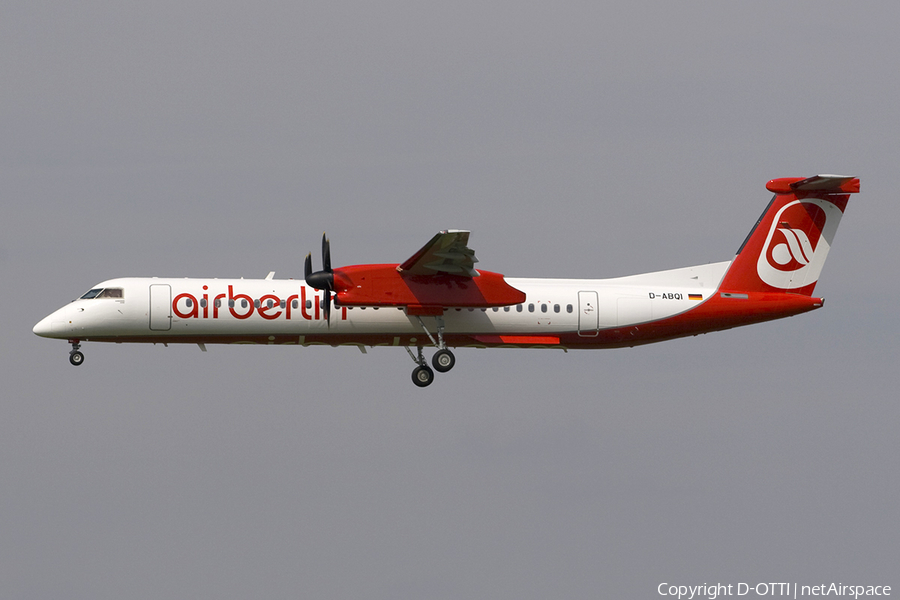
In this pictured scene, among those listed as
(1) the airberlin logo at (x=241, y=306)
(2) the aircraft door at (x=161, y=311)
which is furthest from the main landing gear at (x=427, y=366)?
(2) the aircraft door at (x=161, y=311)

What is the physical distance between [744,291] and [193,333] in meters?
14.8

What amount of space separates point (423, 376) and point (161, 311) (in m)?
6.91

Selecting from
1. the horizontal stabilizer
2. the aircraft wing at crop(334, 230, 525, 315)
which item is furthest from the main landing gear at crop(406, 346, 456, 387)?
the horizontal stabilizer

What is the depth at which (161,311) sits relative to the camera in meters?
31.5

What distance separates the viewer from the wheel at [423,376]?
32.7 metres

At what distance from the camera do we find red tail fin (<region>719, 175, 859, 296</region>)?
34188 mm

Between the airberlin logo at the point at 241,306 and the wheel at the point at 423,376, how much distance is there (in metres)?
2.96

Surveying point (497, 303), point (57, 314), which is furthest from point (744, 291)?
point (57, 314)

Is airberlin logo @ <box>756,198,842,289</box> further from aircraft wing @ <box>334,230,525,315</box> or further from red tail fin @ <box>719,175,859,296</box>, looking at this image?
aircraft wing @ <box>334,230,525,315</box>

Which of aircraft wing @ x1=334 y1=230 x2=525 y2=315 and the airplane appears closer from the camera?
aircraft wing @ x1=334 y1=230 x2=525 y2=315

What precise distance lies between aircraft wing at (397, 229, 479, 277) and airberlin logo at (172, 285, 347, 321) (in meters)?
2.61

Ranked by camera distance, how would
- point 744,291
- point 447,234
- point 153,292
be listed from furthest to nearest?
point 744,291 < point 153,292 < point 447,234

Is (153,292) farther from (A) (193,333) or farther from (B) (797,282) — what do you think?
(B) (797,282)

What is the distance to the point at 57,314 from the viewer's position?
31844 millimetres
